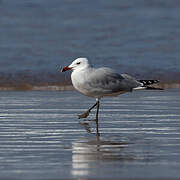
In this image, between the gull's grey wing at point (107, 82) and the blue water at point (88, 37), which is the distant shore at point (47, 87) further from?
the gull's grey wing at point (107, 82)

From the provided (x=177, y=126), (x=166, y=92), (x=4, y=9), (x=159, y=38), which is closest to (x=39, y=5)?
(x=4, y=9)

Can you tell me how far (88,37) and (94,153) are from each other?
37.6 feet

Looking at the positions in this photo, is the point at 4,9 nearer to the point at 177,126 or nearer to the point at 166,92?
the point at 166,92

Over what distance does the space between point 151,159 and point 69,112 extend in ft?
9.97

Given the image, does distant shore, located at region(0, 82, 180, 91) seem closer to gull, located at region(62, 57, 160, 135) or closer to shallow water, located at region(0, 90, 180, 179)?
shallow water, located at region(0, 90, 180, 179)

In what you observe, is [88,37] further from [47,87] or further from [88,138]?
[88,138]

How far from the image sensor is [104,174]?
4871 millimetres

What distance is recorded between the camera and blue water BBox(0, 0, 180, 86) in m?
13.3

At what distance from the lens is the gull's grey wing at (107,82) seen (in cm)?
847

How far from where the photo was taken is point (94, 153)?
18.6 feet

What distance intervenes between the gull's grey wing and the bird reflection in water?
2005mm

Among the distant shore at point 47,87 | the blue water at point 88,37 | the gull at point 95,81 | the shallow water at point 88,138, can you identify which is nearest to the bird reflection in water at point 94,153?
the shallow water at point 88,138

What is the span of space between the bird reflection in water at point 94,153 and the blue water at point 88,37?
592 centimetres

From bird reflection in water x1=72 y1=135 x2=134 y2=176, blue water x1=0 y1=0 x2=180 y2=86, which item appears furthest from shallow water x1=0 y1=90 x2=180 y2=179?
blue water x1=0 y1=0 x2=180 y2=86
